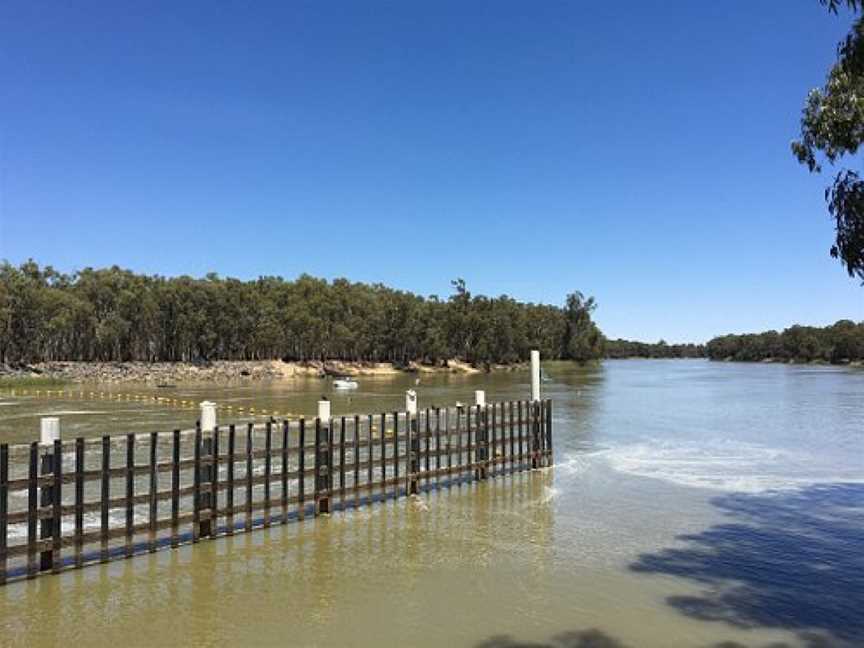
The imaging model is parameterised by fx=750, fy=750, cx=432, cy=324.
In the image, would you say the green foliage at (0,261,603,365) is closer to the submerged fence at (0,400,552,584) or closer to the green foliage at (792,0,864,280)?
the submerged fence at (0,400,552,584)

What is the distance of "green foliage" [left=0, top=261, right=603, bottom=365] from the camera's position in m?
95.2

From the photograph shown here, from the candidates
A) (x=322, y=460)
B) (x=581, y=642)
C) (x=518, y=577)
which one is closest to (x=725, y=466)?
(x=322, y=460)

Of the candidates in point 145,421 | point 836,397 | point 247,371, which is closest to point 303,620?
point 145,421

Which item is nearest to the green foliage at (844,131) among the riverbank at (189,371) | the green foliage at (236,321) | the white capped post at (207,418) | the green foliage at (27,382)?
the white capped post at (207,418)

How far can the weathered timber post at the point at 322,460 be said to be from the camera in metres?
14.1

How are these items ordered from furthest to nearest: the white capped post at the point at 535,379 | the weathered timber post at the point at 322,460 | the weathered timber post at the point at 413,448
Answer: the white capped post at the point at 535,379 → the weathered timber post at the point at 413,448 → the weathered timber post at the point at 322,460

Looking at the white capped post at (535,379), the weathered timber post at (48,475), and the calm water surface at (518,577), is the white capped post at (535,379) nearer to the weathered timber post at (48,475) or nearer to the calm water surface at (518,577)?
the calm water surface at (518,577)

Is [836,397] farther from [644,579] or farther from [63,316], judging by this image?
[63,316]

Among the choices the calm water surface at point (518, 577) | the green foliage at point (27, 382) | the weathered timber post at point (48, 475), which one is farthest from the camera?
the green foliage at point (27, 382)

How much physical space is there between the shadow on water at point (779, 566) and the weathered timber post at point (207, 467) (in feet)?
22.5

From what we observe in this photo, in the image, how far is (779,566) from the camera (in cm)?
1184

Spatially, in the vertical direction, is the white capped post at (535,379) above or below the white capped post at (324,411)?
above

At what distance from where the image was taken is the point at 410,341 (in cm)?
14475

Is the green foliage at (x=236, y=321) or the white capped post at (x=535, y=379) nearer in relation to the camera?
the white capped post at (x=535, y=379)
